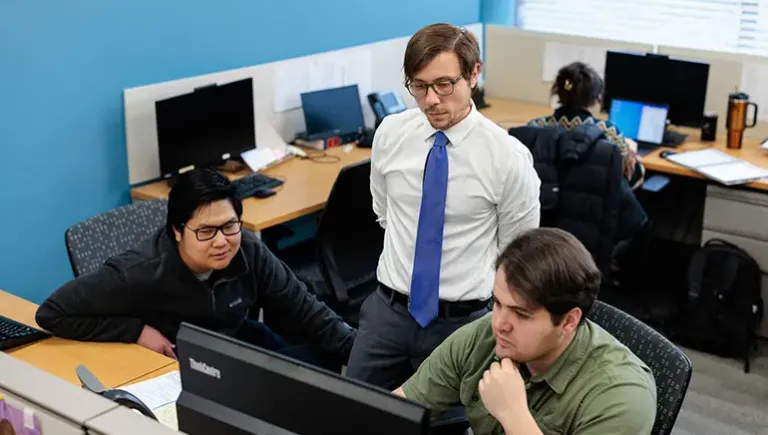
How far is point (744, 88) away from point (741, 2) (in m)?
0.62

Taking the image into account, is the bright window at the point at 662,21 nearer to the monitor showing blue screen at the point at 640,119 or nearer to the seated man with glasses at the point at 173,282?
the monitor showing blue screen at the point at 640,119

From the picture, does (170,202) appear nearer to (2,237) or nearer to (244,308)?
(244,308)

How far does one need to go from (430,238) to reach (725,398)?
6.01ft

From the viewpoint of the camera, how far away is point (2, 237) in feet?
12.0

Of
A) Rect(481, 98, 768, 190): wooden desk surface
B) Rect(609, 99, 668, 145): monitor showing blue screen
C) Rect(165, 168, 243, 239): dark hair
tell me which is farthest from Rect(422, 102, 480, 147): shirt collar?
Rect(609, 99, 668, 145): monitor showing blue screen

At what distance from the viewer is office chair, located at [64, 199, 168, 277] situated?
9.85 ft

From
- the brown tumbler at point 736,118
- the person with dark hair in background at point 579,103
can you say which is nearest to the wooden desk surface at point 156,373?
the person with dark hair in background at point 579,103

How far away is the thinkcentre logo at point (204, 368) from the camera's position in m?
1.53

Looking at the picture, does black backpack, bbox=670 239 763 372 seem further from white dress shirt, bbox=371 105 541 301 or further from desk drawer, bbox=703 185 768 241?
white dress shirt, bbox=371 105 541 301

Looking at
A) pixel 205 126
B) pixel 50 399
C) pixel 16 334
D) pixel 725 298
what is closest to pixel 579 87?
pixel 725 298

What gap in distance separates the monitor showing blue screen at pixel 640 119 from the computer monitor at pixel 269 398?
3399mm

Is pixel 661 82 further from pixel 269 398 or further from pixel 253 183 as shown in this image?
pixel 269 398

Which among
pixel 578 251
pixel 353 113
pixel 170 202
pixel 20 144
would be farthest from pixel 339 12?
pixel 578 251

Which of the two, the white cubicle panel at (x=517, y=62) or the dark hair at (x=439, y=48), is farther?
the white cubicle panel at (x=517, y=62)
